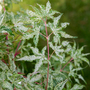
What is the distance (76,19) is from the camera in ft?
7.55

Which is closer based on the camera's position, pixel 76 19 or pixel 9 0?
pixel 9 0

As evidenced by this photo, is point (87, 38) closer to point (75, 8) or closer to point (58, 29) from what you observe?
point (75, 8)

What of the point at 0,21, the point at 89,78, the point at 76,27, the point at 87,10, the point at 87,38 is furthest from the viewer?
the point at 87,10

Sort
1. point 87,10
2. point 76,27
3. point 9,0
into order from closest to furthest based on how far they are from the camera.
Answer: point 9,0
point 76,27
point 87,10

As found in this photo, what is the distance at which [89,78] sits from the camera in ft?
5.57

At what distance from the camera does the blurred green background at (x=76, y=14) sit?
2.10 meters

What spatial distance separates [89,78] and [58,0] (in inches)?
62.1

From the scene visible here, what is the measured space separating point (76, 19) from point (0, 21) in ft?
6.00

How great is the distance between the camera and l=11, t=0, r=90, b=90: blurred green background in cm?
210

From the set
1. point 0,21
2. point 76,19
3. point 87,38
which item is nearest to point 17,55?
point 0,21

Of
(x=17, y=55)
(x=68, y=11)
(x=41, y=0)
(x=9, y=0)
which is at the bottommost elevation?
(x=17, y=55)

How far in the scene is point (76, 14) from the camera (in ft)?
7.76

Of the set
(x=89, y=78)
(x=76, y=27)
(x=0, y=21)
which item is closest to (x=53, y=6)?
(x=76, y=27)

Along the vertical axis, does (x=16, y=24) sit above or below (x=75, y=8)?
below
